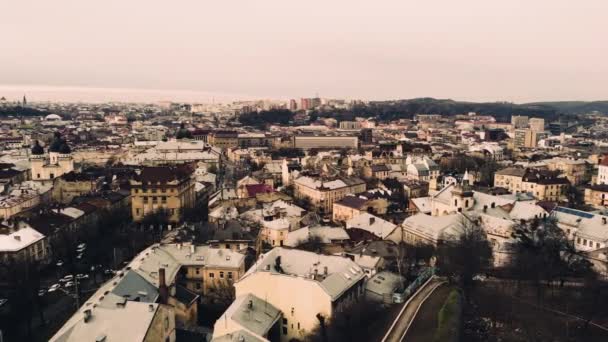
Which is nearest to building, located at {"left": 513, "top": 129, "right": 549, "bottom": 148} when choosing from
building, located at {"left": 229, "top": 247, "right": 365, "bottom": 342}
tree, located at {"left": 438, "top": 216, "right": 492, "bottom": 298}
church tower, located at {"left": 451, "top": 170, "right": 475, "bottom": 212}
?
church tower, located at {"left": 451, "top": 170, "right": 475, "bottom": 212}

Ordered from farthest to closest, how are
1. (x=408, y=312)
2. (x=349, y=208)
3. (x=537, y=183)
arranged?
(x=537, y=183) → (x=349, y=208) → (x=408, y=312)

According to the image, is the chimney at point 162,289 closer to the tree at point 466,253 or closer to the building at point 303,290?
the building at point 303,290

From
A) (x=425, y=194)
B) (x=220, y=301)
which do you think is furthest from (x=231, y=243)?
(x=425, y=194)

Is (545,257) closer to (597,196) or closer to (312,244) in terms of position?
(312,244)

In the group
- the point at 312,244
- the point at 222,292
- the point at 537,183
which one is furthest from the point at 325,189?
the point at 222,292

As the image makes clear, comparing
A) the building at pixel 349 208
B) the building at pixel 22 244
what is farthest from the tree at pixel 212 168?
the building at pixel 22 244

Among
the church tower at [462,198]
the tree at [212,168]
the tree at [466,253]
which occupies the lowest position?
the tree at [212,168]

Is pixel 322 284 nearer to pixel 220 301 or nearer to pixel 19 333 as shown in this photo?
pixel 220 301
